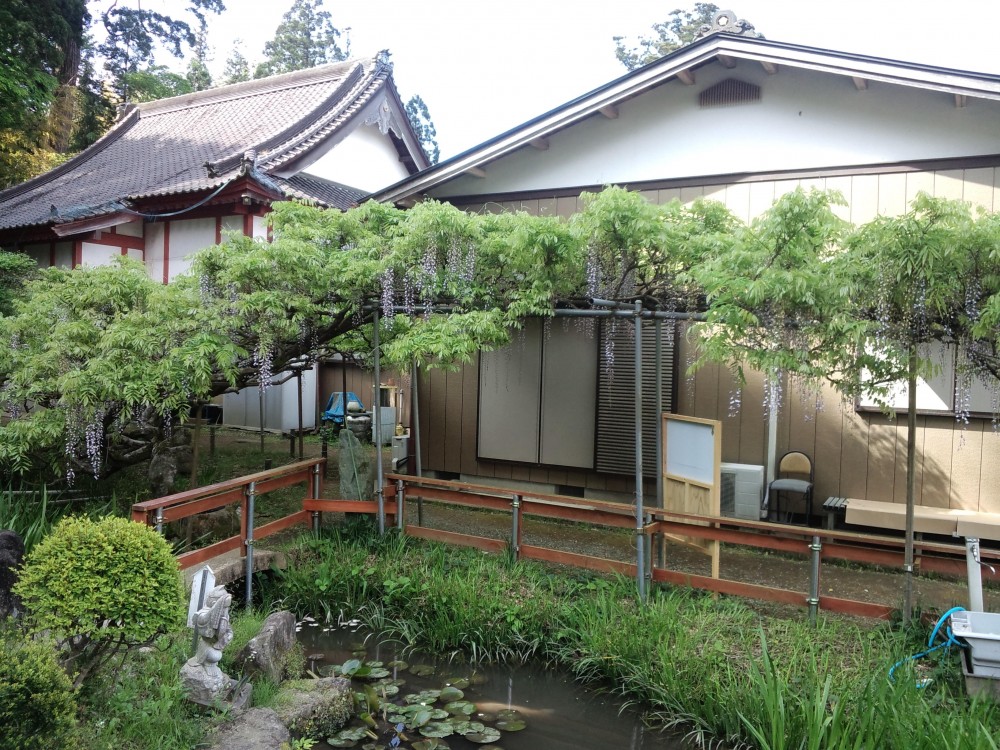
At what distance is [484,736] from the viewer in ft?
15.0

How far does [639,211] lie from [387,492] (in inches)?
136

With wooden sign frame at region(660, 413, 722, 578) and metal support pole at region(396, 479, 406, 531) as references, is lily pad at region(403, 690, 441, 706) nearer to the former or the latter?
metal support pole at region(396, 479, 406, 531)

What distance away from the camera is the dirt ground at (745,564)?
5926 mm

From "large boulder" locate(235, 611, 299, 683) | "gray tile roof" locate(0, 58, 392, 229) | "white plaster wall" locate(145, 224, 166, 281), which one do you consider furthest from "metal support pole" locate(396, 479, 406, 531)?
"white plaster wall" locate(145, 224, 166, 281)

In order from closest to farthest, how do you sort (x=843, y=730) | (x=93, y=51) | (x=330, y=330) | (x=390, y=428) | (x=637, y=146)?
(x=843, y=730)
(x=330, y=330)
(x=637, y=146)
(x=390, y=428)
(x=93, y=51)

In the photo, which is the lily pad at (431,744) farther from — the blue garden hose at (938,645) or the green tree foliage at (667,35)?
the green tree foliage at (667,35)

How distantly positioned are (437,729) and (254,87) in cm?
1575

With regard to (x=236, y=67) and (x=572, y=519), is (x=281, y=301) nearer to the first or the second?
(x=572, y=519)

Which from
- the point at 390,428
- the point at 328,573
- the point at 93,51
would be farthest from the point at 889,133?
the point at 93,51

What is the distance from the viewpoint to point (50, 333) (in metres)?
6.75

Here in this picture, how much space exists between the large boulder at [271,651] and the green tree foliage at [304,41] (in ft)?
111

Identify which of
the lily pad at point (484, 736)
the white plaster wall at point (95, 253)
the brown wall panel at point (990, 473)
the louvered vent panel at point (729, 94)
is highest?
the louvered vent panel at point (729, 94)

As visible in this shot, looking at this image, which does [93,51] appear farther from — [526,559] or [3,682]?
[3,682]

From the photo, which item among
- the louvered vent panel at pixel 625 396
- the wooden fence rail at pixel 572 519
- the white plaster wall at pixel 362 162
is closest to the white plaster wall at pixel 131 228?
the white plaster wall at pixel 362 162
